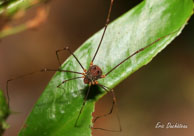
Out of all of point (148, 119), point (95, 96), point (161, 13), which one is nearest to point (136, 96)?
point (148, 119)

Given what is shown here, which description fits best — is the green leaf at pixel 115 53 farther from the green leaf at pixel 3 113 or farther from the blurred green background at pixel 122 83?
the blurred green background at pixel 122 83

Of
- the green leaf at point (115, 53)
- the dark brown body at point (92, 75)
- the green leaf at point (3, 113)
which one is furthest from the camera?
the dark brown body at point (92, 75)

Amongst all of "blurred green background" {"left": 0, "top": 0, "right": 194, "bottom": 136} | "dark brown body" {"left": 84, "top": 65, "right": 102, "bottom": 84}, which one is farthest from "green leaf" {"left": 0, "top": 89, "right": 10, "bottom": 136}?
"blurred green background" {"left": 0, "top": 0, "right": 194, "bottom": 136}

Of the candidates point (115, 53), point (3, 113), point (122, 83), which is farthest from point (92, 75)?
point (122, 83)

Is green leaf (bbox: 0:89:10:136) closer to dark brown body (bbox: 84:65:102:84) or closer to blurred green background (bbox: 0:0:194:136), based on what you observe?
dark brown body (bbox: 84:65:102:84)

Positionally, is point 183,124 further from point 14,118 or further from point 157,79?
point 14,118

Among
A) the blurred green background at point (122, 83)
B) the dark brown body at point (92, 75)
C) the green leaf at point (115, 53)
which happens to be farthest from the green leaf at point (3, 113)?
the blurred green background at point (122, 83)
